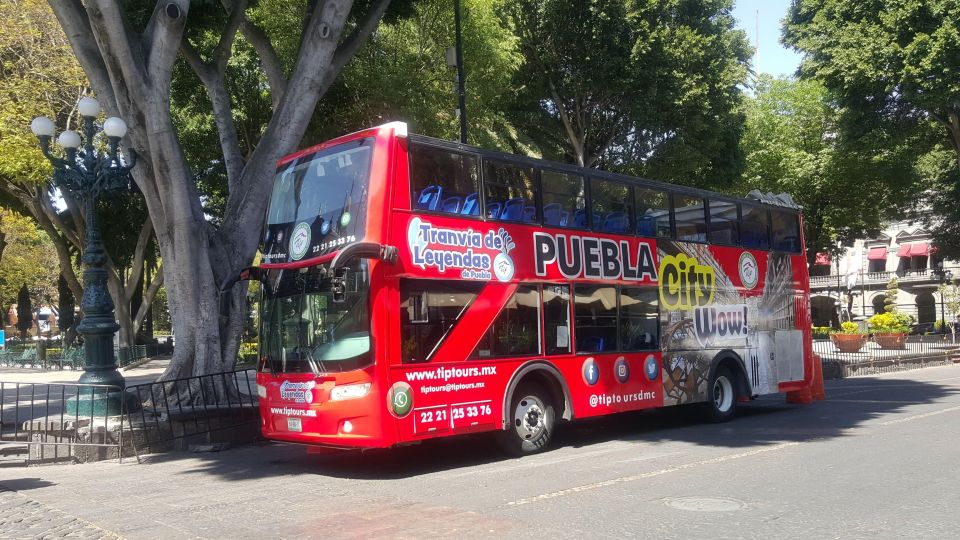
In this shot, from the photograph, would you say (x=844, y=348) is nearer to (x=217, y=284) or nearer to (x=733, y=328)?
(x=733, y=328)

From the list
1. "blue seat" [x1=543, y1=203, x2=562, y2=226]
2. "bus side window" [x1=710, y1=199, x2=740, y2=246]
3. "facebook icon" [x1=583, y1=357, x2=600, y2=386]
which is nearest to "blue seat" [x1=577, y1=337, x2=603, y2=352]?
"facebook icon" [x1=583, y1=357, x2=600, y2=386]

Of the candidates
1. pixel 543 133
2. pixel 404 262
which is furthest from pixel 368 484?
pixel 543 133

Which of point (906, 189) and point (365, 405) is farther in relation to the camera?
point (906, 189)

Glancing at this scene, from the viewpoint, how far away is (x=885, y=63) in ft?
93.1

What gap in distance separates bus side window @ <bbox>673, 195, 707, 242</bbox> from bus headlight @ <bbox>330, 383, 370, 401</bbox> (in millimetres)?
6695

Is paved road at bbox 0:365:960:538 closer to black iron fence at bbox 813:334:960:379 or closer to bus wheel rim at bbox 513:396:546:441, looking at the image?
bus wheel rim at bbox 513:396:546:441

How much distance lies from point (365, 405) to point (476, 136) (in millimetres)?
16694

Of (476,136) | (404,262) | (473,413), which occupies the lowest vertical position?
(473,413)

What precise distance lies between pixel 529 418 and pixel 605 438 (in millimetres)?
2242

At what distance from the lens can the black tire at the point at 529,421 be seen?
10.3 m

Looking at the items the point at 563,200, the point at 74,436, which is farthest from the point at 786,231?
the point at 74,436

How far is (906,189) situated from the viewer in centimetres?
3847

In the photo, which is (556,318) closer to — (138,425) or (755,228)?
(755,228)

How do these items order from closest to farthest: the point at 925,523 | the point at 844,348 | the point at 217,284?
the point at 925,523 → the point at 217,284 → the point at 844,348
